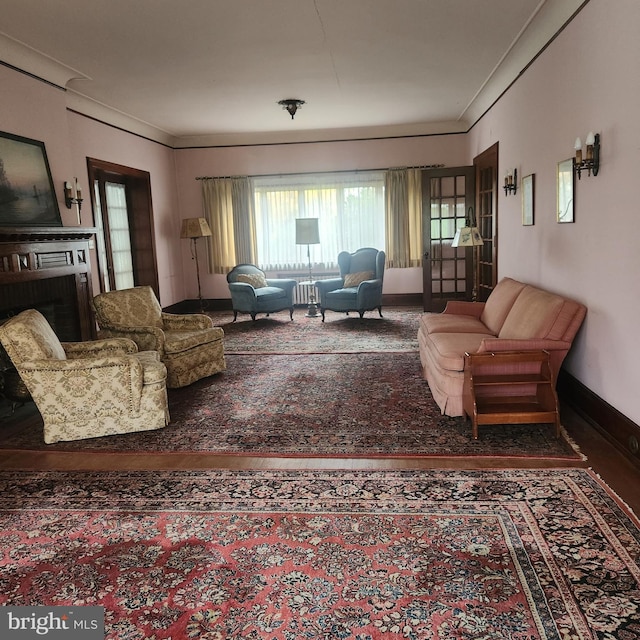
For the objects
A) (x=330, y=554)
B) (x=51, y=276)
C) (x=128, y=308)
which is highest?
(x=51, y=276)

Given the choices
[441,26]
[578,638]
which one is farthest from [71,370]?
[441,26]

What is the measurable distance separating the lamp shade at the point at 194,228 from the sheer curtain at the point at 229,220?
493mm

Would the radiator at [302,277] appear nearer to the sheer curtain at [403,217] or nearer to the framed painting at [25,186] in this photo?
the sheer curtain at [403,217]

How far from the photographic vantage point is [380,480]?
2.93 metres

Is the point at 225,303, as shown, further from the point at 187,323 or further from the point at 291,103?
the point at 187,323

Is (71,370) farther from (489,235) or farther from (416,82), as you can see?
(489,235)

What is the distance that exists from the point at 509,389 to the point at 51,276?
12.6ft

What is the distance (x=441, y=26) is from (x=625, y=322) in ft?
9.11

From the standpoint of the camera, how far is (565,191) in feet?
13.2

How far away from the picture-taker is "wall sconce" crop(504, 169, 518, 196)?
5.63 metres

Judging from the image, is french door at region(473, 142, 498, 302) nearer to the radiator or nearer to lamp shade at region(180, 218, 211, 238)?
the radiator

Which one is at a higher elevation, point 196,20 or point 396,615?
point 196,20

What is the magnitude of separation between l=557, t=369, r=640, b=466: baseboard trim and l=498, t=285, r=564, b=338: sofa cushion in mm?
492

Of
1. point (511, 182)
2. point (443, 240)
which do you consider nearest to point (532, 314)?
point (511, 182)
